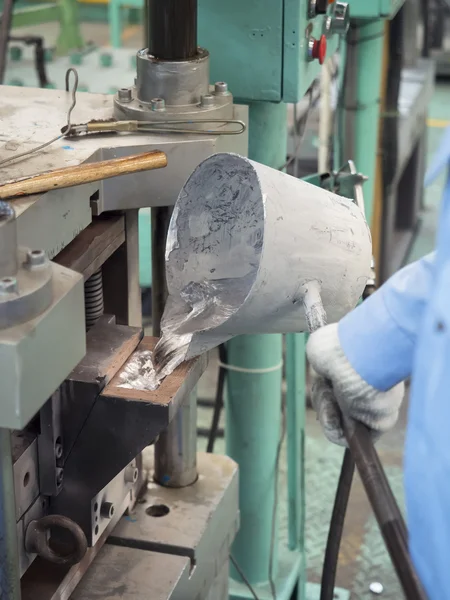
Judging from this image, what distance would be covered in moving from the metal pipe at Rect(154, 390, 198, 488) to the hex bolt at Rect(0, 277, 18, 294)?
71 cm

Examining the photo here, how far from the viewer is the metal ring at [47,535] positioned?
3.87ft

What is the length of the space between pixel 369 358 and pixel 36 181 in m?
0.42

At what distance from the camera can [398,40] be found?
2857 millimetres

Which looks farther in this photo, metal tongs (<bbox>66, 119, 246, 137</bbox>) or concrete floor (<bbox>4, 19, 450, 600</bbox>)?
concrete floor (<bbox>4, 19, 450, 600</bbox>)

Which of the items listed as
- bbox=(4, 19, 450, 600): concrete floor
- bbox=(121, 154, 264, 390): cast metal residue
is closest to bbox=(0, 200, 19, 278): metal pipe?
bbox=(121, 154, 264, 390): cast metal residue

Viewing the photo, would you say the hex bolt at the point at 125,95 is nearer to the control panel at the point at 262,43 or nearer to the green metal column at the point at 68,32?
the control panel at the point at 262,43

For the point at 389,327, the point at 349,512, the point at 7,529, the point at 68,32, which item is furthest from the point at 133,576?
the point at 68,32

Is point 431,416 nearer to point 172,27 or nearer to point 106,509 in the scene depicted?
point 106,509

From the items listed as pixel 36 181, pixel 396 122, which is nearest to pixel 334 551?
pixel 36 181

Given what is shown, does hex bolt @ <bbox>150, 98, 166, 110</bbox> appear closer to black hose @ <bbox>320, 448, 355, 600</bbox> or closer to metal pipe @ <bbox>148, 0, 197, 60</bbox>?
metal pipe @ <bbox>148, 0, 197, 60</bbox>

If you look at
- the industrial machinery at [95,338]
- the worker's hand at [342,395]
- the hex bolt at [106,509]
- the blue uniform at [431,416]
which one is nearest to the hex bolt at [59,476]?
the industrial machinery at [95,338]

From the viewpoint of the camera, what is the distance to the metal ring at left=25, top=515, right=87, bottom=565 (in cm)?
118

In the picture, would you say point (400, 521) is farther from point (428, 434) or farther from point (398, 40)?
point (398, 40)

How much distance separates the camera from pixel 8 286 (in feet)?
2.96
